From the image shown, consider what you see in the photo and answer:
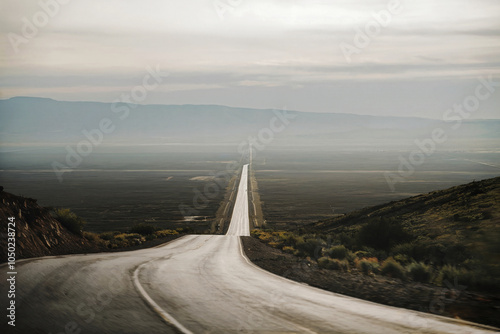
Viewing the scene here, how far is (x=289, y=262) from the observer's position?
2250cm

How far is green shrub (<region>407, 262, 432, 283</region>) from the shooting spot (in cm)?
1734

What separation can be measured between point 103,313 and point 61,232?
1764cm

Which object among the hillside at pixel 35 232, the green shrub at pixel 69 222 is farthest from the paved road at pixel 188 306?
the green shrub at pixel 69 222

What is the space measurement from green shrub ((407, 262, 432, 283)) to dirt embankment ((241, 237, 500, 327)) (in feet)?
2.55

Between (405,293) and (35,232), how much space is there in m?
16.9

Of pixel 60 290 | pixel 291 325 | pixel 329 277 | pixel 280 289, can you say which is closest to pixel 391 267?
pixel 329 277

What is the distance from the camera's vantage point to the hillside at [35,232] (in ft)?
71.3

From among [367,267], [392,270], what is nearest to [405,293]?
[392,270]

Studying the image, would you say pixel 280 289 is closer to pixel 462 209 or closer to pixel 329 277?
pixel 329 277

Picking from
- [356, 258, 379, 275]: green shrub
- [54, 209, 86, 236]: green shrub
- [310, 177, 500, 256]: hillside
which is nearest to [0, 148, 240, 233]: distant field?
[310, 177, 500, 256]: hillside

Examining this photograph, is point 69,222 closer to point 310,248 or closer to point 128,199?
point 310,248

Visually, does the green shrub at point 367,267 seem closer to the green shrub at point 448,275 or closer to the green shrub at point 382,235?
the green shrub at point 448,275

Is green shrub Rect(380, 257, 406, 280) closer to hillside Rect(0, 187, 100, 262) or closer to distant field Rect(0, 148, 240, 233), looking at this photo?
hillside Rect(0, 187, 100, 262)

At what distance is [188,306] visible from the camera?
11594mm
